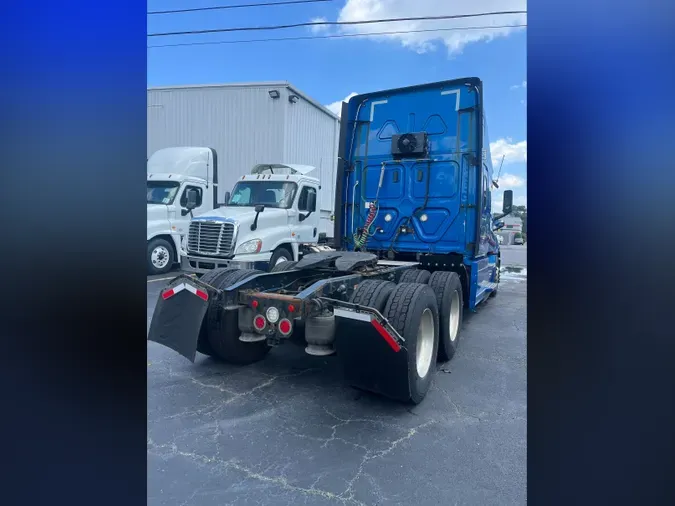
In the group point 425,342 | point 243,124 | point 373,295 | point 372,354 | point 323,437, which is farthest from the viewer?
point 243,124

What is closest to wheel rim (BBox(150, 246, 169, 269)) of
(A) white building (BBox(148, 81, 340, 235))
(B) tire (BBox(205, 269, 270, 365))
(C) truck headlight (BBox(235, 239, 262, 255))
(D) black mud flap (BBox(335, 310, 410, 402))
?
(C) truck headlight (BBox(235, 239, 262, 255))

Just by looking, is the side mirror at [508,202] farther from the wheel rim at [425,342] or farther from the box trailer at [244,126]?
the box trailer at [244,126]

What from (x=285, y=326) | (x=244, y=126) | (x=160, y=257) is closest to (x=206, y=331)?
(x=285, y=326)

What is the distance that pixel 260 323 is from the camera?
4.23m

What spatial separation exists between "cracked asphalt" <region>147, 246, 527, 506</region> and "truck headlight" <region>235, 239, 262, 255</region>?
498 centimetres

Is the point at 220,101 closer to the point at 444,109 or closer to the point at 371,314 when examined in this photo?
the point at 444,109

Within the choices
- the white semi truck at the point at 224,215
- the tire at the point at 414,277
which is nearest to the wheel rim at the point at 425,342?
the tire at the point at 414,277

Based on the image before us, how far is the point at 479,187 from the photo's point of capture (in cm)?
655

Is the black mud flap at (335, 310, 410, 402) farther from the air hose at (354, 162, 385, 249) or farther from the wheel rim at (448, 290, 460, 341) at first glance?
the air hose at (354, 162, 385, 249)

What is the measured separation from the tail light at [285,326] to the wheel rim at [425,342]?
4.32 feet

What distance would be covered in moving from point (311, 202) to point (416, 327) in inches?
322

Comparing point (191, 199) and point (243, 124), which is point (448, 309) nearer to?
point (191, 199)

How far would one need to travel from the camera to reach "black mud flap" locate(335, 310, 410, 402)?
11.8 feet
